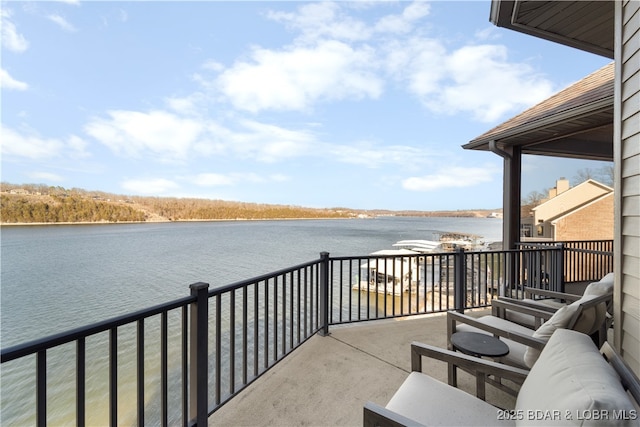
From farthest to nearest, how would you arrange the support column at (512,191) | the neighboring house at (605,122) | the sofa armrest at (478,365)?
the support column at (512,191) → the neighboring house at (605,122) → the sofa armrest at (478,365)

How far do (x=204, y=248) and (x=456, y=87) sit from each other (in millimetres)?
20956

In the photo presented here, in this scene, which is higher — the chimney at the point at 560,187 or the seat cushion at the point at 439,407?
the chimney at the point at 560,187

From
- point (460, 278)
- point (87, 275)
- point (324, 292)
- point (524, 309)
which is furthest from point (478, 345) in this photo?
point (87, 275)

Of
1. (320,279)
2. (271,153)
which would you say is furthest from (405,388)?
(271,153)

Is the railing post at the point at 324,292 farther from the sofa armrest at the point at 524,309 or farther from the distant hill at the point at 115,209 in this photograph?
the distant hill at the point at 115,209

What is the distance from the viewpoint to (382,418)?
1085 mm

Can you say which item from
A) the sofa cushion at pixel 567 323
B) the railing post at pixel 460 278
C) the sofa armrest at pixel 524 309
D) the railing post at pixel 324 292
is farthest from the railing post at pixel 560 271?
the railing post at pixel 324 292

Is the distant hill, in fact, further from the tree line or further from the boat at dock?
the boat at dock

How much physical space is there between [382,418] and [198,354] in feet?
3.50

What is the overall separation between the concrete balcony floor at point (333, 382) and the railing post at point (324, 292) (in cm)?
13

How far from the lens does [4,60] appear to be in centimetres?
1340

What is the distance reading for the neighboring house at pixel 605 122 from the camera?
1.55 metres

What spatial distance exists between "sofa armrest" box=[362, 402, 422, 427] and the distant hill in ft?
59.0

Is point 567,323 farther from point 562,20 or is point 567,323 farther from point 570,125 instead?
point 570,125
